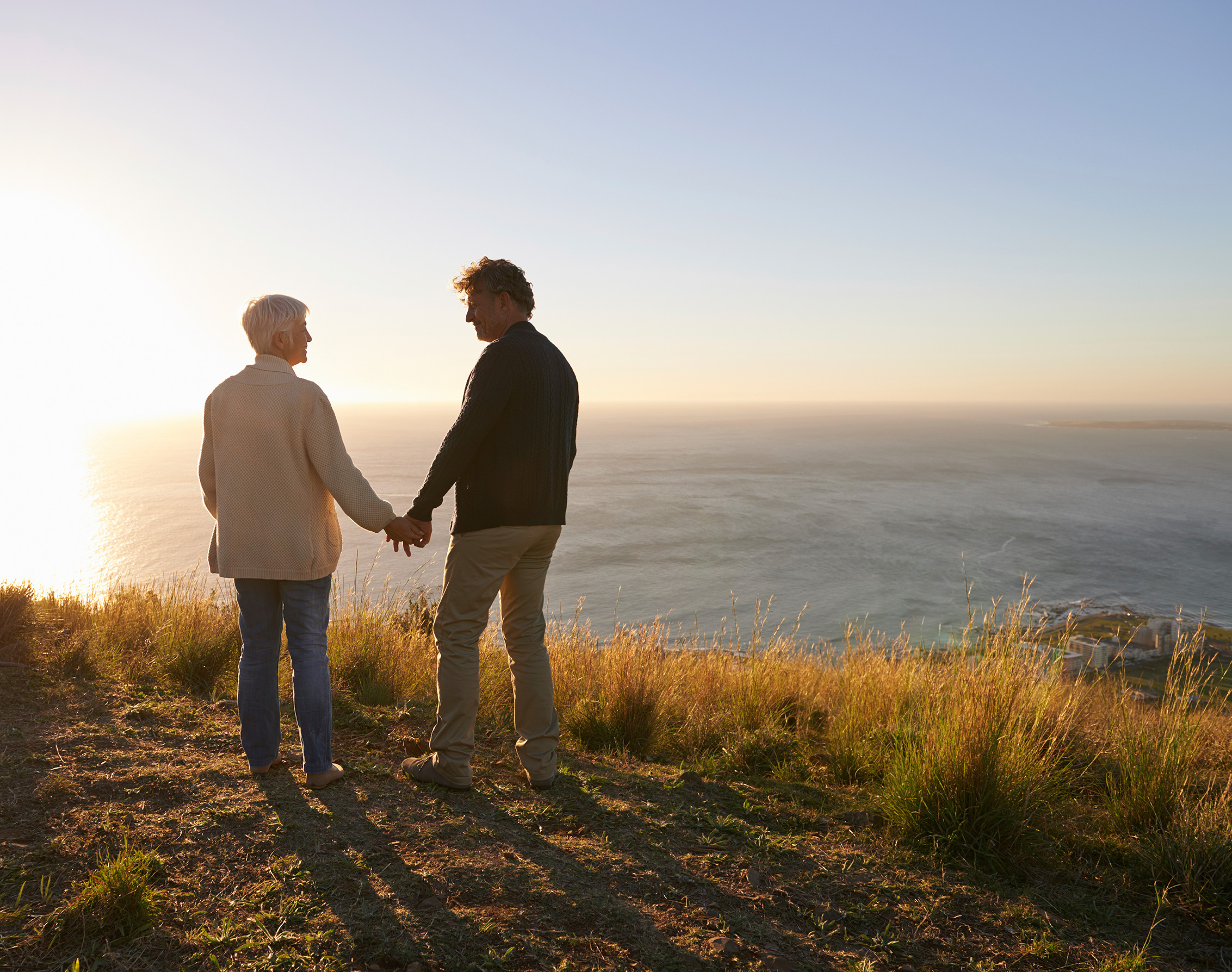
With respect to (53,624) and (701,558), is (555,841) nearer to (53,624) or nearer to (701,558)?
(53,624)

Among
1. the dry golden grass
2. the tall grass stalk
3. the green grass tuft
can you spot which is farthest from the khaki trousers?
the tall grass stalk

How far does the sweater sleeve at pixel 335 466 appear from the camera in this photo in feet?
9.46

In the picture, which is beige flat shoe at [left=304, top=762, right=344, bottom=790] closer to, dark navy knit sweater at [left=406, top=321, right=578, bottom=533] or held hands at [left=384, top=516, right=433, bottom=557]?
held hands at [left=384, top=516, right=433, bottom=557]

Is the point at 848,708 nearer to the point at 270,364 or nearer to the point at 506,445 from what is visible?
the point at 506,445

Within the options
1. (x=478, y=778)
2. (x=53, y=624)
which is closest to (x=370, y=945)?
(x=478, y=778)

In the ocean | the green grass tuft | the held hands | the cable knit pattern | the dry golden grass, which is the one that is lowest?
the ocean

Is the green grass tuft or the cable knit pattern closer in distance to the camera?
the green grass tuft

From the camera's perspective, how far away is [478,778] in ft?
10.8

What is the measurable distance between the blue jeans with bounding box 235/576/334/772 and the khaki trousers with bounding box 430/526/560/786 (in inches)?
18.8

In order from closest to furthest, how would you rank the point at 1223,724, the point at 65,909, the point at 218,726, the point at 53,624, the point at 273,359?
1. the point at 65,909
2. the point at 273,359
3. the point at 218,726
4. the point at 1223,724
5. the point at 53,624

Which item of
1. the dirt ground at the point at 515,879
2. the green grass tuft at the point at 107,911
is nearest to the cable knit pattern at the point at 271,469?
the dirt ground at the point at 515,879

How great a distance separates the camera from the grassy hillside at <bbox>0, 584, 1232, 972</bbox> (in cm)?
202

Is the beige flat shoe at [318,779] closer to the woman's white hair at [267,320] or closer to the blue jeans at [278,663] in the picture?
the blue jeans at [278,663]

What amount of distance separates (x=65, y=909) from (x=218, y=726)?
1857mm
